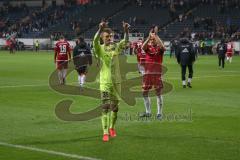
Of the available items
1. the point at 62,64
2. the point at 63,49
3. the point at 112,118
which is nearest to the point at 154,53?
the point at 112,118

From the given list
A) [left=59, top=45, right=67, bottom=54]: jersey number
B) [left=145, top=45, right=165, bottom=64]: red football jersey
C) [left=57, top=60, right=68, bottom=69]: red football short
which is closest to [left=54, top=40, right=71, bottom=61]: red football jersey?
[left=59, top=45, right=67, bottom=54]: jersey number

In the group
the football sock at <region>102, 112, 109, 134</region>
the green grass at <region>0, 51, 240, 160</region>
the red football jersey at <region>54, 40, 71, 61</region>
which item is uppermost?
the red football jersey at <region>54, 40, 71, 61</region>

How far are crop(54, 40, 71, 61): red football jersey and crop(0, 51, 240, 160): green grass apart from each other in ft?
11.1

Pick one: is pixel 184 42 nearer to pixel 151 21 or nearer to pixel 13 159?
pixel 13 159

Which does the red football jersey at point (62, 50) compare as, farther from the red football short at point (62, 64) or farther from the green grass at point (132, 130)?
the green grass at point (132, 130)

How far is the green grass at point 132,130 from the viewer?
10977 mm

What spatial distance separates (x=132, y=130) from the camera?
1362 cm

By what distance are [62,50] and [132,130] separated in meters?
12.3

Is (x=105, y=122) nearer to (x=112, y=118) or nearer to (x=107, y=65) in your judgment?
(x=112, y=118)

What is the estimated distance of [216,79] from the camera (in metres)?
29.9

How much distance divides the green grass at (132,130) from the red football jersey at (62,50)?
11.1ft

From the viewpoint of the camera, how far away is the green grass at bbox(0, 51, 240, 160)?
11.0 meters

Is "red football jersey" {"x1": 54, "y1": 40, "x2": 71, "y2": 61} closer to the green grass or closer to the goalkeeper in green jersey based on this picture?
the green grass

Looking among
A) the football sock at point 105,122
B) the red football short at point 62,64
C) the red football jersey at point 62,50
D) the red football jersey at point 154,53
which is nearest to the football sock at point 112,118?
the football sock at point 105,122
